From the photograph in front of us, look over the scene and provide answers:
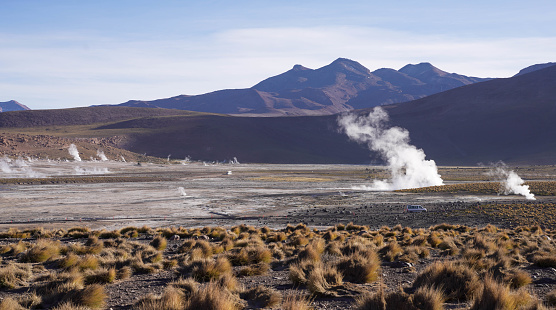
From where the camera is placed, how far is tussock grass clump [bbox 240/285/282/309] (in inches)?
318

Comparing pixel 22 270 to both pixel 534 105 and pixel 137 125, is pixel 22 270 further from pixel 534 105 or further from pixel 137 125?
pixel 534 105

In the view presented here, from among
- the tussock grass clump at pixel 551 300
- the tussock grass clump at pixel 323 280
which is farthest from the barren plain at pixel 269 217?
the tussock grass clump at pixel 551 300

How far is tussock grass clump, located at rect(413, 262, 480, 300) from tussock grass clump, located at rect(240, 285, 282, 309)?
101 inches

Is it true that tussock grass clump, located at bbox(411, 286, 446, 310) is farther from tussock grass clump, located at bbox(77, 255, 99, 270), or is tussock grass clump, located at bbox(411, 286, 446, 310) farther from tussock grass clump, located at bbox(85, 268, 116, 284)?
tussock grass clump, located at bbox(77, 255, 99, 270)

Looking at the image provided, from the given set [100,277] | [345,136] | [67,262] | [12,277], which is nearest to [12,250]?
[67,262]

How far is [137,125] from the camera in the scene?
632 ft

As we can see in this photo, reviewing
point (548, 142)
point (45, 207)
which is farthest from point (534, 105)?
point (45, 207)

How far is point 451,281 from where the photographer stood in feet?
28.5

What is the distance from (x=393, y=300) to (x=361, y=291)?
217cm

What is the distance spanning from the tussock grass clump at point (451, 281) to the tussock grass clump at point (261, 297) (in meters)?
2.55

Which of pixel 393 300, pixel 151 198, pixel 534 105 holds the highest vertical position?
pixel 534 105

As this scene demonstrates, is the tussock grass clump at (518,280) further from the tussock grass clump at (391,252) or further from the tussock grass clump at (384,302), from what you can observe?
the tussock grass clump at (391,252)

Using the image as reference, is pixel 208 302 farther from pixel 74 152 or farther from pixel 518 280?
pixel 74 152

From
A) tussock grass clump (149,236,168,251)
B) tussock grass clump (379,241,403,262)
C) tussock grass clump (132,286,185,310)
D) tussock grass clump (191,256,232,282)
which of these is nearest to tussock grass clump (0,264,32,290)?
tussock grass clump (191,256,232,282)
